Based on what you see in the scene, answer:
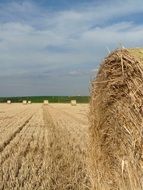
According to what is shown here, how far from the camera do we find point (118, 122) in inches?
252

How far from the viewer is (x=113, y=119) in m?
6.63

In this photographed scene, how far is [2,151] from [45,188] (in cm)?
393

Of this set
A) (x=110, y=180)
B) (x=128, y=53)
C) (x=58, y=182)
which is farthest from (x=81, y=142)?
(x=128, y=53)

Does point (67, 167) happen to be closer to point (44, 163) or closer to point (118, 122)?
point (44, 163)

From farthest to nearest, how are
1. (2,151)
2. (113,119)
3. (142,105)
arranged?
(2,151) → (113,119) → (142,105)

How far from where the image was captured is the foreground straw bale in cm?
548

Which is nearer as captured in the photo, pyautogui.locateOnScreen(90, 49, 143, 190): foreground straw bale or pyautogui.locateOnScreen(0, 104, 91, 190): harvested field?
pyautogui.locateOnScreen(90, 49, 143, 190): foreground straw bale

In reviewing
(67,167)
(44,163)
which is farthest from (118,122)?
(44,163)

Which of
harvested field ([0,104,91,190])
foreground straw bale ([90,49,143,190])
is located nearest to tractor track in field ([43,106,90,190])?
harvested field ([0,104,91,190])

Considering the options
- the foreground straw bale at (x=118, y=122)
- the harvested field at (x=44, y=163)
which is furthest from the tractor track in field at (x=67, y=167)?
the foreground straw bale at (x=118, y=122)

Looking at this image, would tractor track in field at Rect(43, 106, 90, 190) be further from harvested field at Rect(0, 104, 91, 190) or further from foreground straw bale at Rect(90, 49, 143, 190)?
foreground straw bale at Rect(90, 49, 143, 190)

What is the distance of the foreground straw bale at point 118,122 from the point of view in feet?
18.0

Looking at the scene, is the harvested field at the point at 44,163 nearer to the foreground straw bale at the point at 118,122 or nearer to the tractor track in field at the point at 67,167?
the tractor track in field at the point at 67,167

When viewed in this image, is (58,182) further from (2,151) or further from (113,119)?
(2,151)
